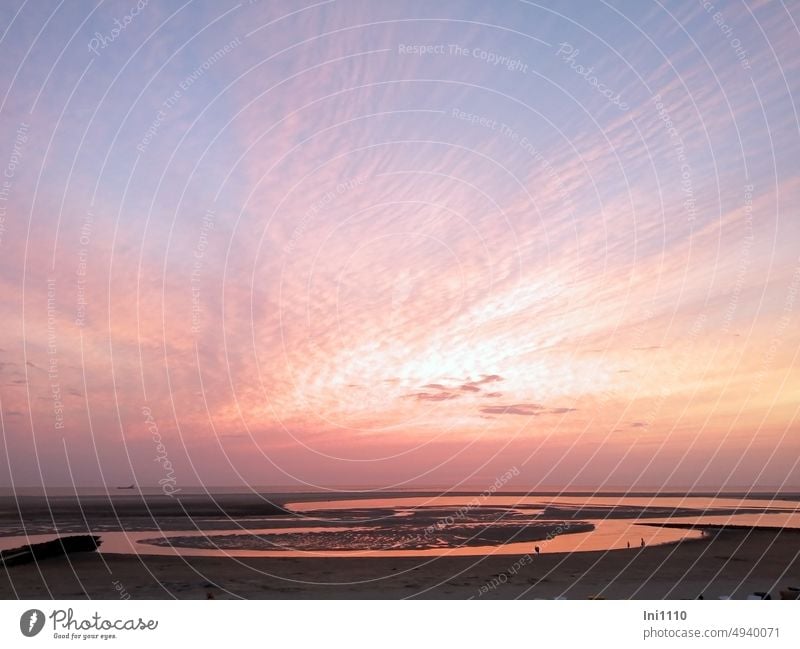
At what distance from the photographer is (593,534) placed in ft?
164

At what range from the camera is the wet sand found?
27953mm
